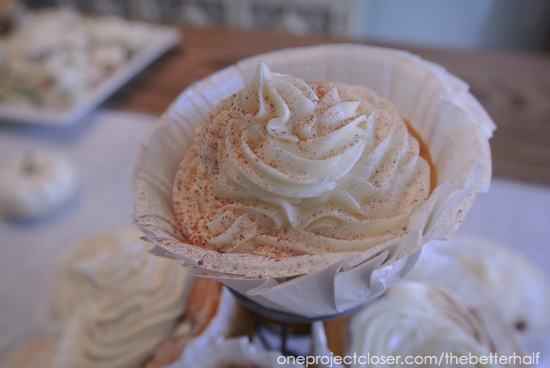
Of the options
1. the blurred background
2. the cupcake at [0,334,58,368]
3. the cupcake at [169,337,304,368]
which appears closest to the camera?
the cupcake at [169,337,304,368]

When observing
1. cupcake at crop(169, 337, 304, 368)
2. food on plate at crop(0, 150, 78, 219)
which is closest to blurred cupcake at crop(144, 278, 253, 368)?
cupcake at crop(169, 337, 304, 368)

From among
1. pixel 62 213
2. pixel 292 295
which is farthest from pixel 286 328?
pixel 62 213

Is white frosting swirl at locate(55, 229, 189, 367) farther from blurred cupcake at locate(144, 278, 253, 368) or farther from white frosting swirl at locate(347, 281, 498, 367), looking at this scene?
white frosting swirl at locate(347, 281, 498, 367)

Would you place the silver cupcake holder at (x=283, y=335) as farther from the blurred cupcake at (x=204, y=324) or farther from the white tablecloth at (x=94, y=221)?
the white tablecloth at (x=94, y=221)

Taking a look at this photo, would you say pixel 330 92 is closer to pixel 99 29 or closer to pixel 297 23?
pixel 99 29

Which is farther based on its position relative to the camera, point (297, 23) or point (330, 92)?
point (297, 23)

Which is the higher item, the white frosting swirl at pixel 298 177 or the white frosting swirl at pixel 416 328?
the white frosting swirl at pixel 298 177

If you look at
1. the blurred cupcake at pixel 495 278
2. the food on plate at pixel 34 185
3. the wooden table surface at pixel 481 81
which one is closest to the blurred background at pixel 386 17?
the wooden table surface at pixel 481 81
